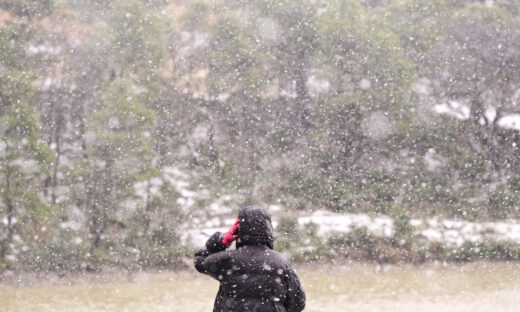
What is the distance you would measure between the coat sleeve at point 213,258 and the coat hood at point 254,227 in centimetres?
15

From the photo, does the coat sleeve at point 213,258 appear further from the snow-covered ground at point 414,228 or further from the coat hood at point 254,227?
the snow-covered ground at point 414,228

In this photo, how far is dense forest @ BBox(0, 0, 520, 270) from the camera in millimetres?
12641

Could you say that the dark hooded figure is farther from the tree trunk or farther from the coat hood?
the tree trunk

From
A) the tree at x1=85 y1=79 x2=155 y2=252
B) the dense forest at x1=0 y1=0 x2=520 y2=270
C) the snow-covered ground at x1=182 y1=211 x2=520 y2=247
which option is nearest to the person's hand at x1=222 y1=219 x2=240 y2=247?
the tree at x1=85 y1=79 x2=155 y2=252

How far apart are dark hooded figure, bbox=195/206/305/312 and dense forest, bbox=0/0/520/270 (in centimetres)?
881

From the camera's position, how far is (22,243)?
11008 millimetres

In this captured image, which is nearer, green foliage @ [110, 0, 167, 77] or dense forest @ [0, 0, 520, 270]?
green foliage @ [110, 0, 167, 77]

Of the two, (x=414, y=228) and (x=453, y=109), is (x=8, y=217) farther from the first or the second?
(x=453, y=109)

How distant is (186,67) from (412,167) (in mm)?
6529

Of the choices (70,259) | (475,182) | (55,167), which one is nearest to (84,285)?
(70,259)

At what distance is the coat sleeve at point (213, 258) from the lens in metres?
3.12

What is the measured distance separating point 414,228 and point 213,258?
9646 mm

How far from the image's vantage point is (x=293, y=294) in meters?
3.12

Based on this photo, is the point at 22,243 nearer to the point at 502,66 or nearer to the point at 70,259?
the point at 70,259
